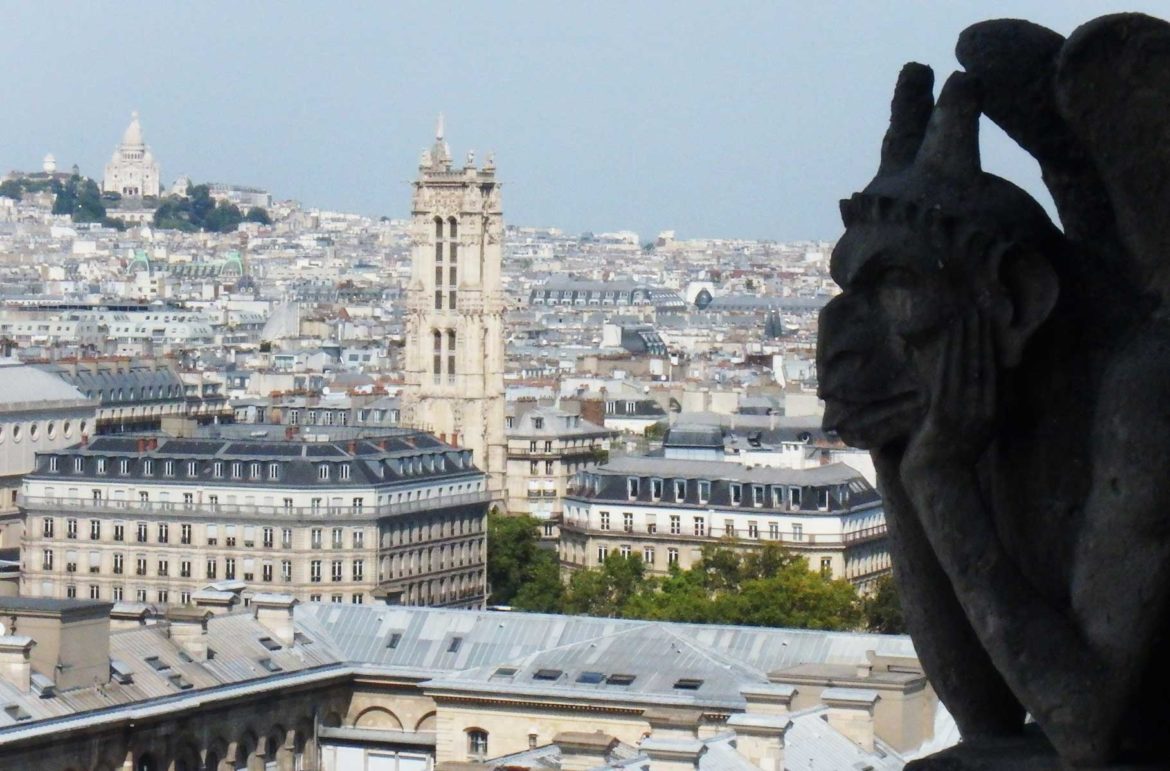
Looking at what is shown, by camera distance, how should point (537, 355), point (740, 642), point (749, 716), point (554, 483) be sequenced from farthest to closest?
point (537, 355), point (554, 483), point (740, 642), point (749, 716)

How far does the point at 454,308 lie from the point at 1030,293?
9733cm

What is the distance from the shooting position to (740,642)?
133 ft

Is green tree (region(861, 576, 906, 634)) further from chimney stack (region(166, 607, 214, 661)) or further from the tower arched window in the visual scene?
the tower arched window

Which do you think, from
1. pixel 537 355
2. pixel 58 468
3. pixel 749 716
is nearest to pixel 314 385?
pixel 537 355

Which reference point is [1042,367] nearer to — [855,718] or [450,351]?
[855,718]

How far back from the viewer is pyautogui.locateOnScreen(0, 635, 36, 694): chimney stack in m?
35.5

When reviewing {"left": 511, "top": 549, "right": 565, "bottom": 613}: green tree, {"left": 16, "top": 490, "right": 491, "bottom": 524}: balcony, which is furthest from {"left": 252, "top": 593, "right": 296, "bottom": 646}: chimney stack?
{"left": 16, "top": 490, "right": 491, "bottom": 524}: balcony

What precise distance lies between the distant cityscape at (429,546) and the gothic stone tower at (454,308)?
0.32 feet

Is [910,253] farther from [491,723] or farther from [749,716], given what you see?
[491,723]

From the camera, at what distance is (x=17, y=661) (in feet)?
118

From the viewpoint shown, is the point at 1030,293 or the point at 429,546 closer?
the point at 1030,293

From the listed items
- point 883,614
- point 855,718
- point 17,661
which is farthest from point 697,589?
point 855,718

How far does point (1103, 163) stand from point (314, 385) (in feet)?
428

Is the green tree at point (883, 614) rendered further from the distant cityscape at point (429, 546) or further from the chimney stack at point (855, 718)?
the chimney stack at point (855, 718)
